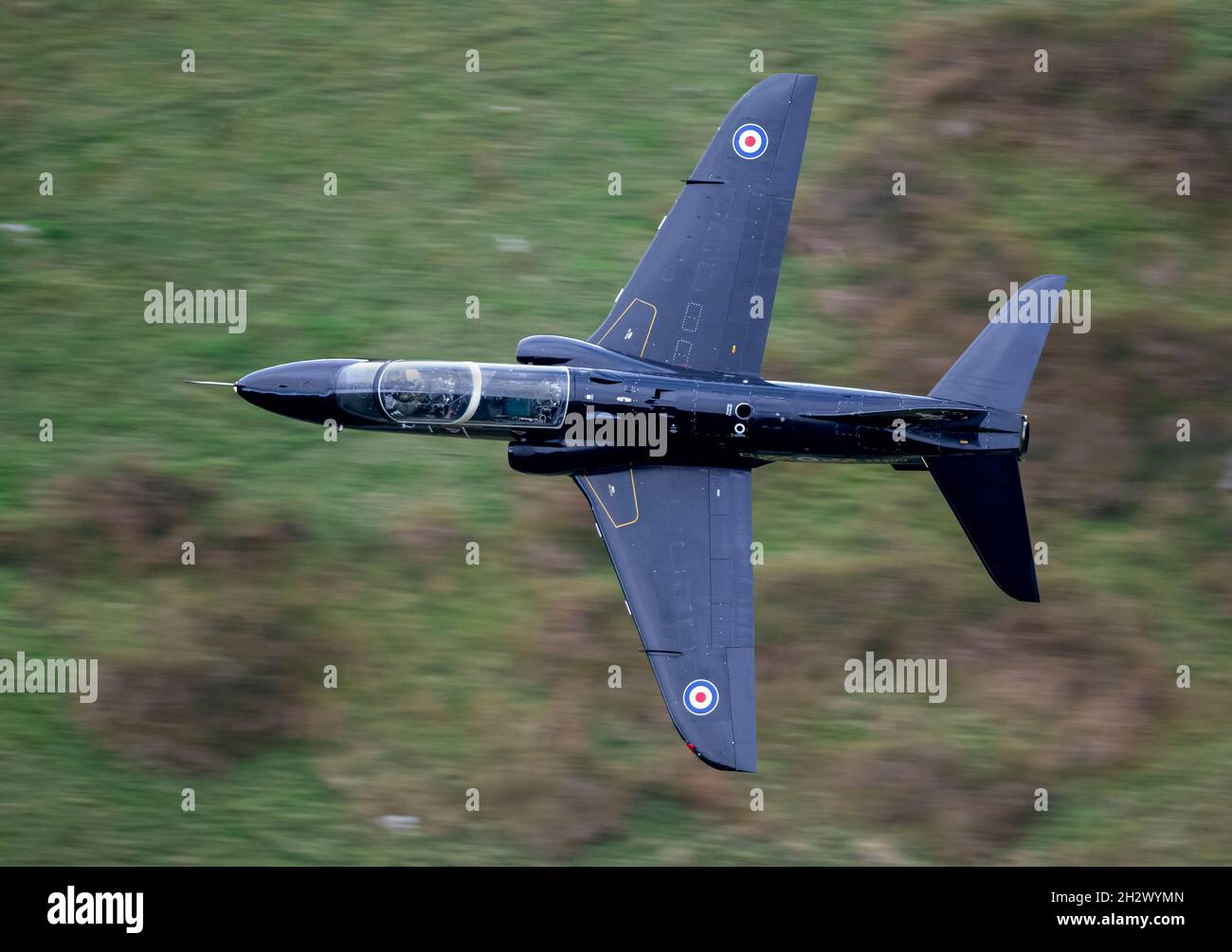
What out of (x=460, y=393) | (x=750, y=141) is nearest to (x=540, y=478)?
(x=460, y=393)

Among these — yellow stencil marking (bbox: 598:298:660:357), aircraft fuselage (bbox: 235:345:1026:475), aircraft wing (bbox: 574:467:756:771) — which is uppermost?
yellow stencil marking (bbox: 598:298:660:357)

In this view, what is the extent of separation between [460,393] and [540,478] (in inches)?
131

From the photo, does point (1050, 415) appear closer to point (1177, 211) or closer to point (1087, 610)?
point (1087, 610)

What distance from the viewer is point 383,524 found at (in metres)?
24.8

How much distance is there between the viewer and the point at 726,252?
76.3 feet

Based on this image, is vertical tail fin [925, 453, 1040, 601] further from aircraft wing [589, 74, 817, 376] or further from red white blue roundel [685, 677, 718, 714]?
red white blue roundel [685, 677, 718, 714]

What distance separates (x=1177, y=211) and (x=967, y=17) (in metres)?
6.01

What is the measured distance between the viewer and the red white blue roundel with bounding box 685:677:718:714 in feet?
69.1

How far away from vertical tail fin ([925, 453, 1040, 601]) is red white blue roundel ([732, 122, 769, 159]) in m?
6.28

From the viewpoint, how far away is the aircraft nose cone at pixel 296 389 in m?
22.6

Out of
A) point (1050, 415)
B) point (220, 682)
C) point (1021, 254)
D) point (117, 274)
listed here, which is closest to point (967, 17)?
point (1021, 254)

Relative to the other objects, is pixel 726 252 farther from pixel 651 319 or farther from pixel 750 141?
pixel 750 141

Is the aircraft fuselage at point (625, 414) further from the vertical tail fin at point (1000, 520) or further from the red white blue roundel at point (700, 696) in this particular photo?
the red white blue roundel at point (700, 696)

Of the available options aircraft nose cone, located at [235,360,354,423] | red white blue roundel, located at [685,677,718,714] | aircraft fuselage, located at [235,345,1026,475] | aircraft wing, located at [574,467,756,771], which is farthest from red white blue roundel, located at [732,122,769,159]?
red white blue roundel, located at [685,677,718,714]
